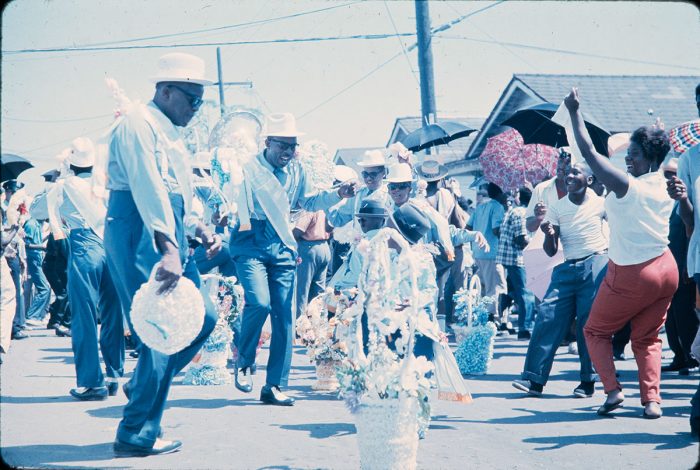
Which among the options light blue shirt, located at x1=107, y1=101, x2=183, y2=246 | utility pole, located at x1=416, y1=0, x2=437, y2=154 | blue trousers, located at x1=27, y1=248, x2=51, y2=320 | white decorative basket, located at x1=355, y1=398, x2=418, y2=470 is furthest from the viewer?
utility pole, located at x1=416, y1=0, x2=437, y2=154

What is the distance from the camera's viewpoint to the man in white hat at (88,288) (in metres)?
7.79

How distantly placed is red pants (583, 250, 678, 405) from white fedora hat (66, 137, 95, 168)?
4556 mm

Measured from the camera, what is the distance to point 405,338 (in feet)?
17.4

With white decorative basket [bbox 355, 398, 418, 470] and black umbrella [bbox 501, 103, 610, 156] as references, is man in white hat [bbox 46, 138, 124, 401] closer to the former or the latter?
white decorative basket [bbox 355, 398, 418, 470]

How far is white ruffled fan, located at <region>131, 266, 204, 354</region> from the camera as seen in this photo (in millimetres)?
5074

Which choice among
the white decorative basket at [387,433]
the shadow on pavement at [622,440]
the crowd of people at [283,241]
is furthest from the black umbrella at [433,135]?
the white decorative basket at [387,433]

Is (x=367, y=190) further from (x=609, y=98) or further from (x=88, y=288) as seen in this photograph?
(x=609, y=98)

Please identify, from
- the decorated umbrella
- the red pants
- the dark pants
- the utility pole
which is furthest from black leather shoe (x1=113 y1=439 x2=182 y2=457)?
the utility pole

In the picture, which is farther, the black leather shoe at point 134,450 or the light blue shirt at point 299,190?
the light blue shirt at point 299,190

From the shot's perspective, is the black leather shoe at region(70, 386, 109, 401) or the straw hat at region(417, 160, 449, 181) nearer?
the black leather shoe at region(70, 386, 109, 401)

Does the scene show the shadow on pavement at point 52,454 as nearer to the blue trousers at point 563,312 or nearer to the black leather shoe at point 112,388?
the black leather shoe at point 112,388

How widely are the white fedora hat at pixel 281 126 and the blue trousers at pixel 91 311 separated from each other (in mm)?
1937

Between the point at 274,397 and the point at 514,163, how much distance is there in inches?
273

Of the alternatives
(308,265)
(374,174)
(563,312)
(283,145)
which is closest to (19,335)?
(308,265)
